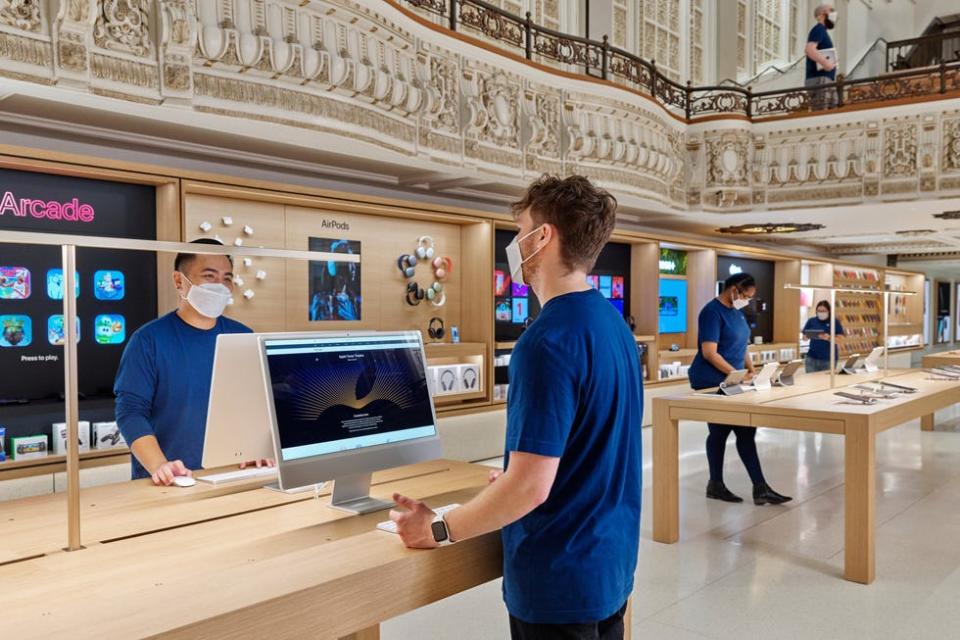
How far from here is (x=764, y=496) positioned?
5.91 metres

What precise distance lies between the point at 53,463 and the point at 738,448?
4.72m

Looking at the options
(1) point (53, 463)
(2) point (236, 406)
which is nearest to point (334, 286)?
(1) point (53, 463)

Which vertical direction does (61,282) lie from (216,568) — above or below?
above

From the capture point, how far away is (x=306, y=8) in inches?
217

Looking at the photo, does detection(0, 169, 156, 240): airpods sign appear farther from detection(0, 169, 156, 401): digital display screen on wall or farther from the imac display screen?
the imac display screen

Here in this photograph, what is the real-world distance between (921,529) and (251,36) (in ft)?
18.3

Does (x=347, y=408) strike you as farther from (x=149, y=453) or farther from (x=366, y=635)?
(x=366, y=635)

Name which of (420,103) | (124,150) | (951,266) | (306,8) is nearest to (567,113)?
(420,103)

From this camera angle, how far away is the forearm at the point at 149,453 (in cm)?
264

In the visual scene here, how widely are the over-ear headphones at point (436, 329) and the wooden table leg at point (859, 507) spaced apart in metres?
4.33

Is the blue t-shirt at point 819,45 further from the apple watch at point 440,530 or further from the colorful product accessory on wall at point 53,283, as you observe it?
the apple watch at point 440,530

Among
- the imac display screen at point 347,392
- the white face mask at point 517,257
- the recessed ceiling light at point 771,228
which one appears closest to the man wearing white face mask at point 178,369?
the imac display screen at point 347,392

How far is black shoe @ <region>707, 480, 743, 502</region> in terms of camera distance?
598cm

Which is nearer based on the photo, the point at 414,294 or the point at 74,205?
the point at 74,205
